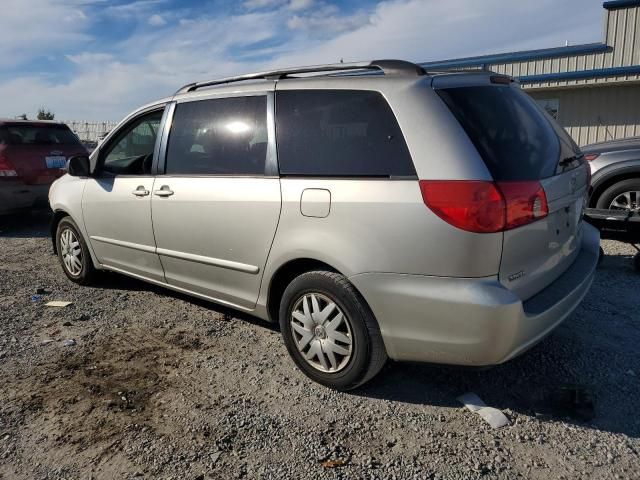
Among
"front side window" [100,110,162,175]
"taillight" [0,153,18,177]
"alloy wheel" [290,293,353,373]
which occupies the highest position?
"front side window" [100,110,162,175]

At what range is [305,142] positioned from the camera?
10.4ft

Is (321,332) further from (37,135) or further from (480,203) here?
(37,135)

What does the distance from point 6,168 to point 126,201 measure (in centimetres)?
483

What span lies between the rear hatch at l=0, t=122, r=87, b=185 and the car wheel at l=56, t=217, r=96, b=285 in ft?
10.8

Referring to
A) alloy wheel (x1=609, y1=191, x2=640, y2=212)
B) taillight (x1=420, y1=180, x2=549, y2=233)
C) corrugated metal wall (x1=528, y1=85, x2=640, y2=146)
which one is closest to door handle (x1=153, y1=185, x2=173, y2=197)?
taillight (x1=420, y1=180, x2=549, y2=233)

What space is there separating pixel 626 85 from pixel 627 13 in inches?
71.1

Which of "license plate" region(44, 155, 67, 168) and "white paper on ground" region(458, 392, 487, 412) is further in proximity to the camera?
"license plate" region(44, 155, 67, 168)

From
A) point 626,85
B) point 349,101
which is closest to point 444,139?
point 349,101

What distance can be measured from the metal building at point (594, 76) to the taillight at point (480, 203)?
39.0ft

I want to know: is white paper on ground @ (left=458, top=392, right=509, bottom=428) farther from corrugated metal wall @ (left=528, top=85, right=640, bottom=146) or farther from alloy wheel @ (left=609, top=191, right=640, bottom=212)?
corrugated metal wall @ (left=528, top=85, right=640, bottom=146)

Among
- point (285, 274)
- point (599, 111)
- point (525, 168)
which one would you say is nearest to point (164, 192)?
point (285, 274)

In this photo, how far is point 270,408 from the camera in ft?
9.88

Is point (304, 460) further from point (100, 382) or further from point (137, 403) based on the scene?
point (100, 382)

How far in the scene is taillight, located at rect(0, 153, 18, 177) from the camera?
26.1ft
